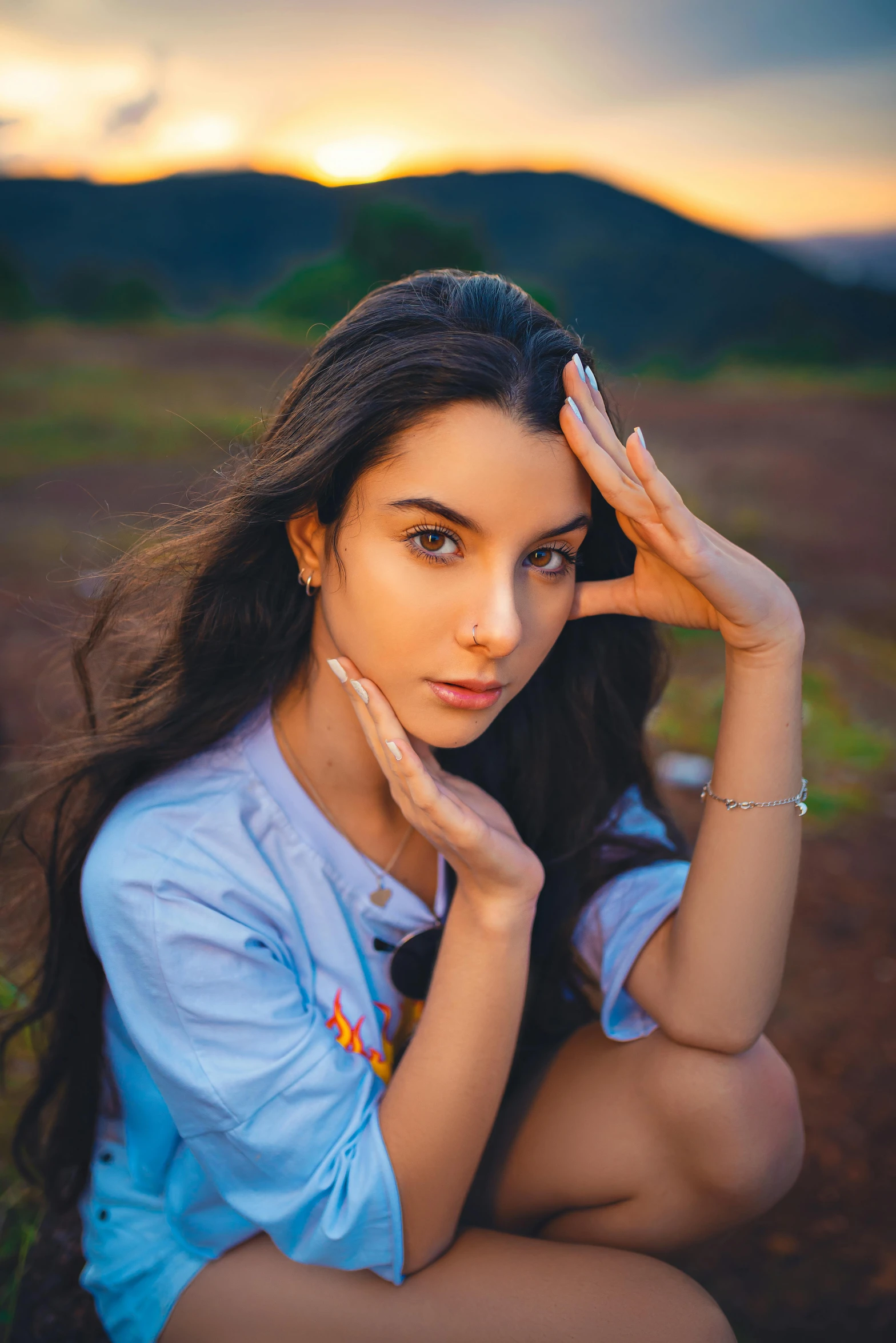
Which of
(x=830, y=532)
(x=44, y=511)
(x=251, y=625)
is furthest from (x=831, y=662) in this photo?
→ (x=44, y=511)

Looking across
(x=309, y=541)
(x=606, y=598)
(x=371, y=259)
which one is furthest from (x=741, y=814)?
(x=371, y=259)

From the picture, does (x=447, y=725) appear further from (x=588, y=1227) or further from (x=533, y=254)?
(x=533, y=254)

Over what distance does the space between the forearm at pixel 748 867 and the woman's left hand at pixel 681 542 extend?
57 millimetres

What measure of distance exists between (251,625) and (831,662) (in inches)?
210

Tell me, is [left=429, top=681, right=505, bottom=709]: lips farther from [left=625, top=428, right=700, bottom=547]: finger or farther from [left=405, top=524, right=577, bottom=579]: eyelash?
[left=625, top=428, right=700, bottom=547]: finger

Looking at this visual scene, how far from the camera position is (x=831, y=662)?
257 inches

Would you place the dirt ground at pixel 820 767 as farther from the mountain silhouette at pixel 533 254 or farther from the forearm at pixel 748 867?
the mountain silhouette at pixel 533 254

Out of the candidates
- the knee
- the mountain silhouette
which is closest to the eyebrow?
the knee

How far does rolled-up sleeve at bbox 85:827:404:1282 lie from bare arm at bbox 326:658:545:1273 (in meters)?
0.05

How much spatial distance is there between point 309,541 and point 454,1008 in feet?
2.95

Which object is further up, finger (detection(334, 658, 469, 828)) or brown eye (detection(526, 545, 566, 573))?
brown eye (detection(526, 545, 566, 573))

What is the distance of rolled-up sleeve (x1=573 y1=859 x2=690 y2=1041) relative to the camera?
211 cm

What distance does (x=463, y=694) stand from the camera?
1778 mm

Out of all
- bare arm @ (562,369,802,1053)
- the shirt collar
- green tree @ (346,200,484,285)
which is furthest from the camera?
green tree @ (346,200,484,285)
